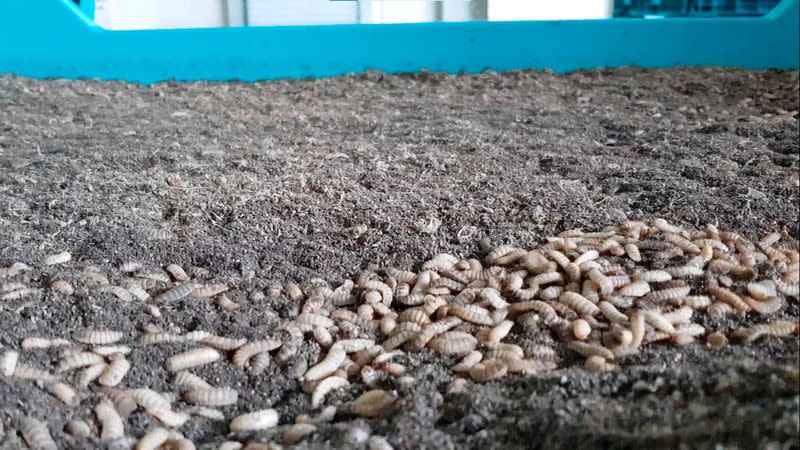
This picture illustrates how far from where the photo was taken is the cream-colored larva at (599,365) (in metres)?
1.56

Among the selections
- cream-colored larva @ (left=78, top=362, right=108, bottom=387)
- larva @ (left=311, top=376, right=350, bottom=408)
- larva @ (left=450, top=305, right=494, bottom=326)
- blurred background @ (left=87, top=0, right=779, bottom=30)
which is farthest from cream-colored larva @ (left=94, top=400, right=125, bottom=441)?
blurred background @ (left=87, top=0, right=779, bottom=30)

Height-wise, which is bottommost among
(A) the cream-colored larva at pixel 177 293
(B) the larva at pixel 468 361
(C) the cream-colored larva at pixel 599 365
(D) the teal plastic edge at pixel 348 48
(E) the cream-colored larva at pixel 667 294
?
(B) the larva at pixel 468 361

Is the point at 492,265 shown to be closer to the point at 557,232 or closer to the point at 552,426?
the point at 557,232

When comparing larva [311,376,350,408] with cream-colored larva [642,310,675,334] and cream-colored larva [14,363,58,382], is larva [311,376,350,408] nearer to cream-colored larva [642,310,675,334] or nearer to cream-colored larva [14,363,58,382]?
cream-colored larva [14,363,58,382]

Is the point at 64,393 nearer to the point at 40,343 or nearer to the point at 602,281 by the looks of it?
the point at 40,343

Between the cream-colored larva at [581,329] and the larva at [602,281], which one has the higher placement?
the larva at [602,281]

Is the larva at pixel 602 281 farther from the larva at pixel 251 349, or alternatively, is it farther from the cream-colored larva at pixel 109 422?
the cream-colored larva at pixel 109 422

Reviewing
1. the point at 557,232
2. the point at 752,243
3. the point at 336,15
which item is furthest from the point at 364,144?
the point at 336,15

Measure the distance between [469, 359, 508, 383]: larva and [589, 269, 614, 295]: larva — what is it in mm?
429

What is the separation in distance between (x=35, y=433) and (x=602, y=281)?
1.33 meters

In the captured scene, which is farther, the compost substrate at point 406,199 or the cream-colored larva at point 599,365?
the cream-colored larva at point 599,365

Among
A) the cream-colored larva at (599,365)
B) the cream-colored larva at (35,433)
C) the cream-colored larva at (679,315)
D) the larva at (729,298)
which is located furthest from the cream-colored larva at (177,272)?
the larva at (729,298)

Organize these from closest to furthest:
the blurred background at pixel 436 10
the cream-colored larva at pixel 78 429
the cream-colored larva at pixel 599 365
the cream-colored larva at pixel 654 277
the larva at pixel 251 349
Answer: the cream-colored larva at pixel 78 429
the cream-colored larva at pixel 599 365
the larva at pixel 251 349
the cream-colored larva at pixel 654 277
the blurred background at pixel 436 10

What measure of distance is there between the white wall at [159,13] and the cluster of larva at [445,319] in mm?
4827
